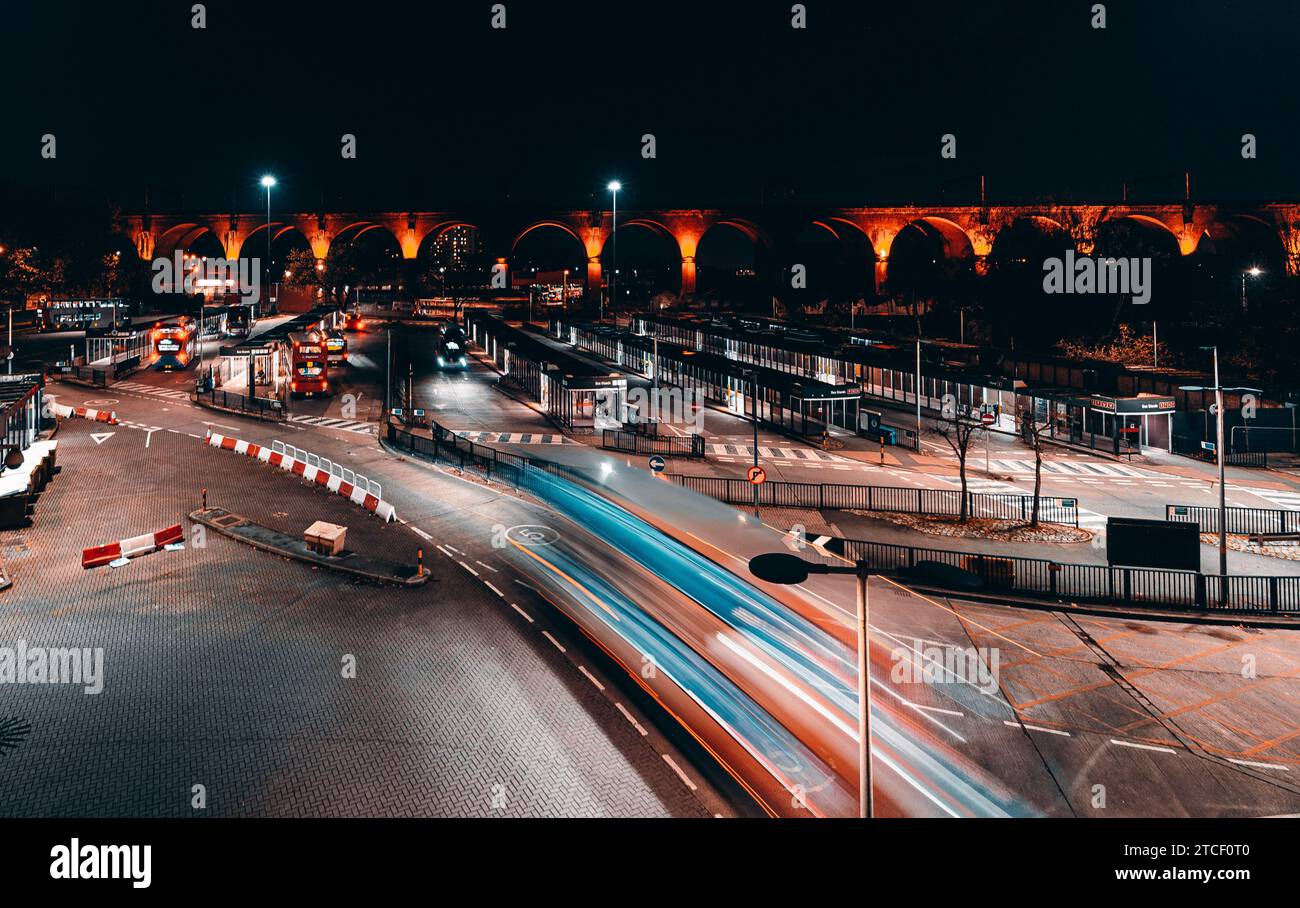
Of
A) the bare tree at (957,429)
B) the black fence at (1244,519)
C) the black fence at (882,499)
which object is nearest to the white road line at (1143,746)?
the bare tree at (957,429)

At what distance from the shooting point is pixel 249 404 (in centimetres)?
5059

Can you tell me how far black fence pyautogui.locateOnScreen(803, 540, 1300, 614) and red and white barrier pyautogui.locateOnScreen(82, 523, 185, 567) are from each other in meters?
18.1

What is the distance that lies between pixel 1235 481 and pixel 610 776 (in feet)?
120

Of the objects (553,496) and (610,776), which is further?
(553,496)

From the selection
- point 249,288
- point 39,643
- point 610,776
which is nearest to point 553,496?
point 39,643

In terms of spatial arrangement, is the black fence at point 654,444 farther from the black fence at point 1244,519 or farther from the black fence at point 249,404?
the black fence at point 1244,519

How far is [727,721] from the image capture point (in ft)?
46.7

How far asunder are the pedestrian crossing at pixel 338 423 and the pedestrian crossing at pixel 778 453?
18.5m

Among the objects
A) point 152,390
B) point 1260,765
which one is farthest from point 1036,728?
point 152,390

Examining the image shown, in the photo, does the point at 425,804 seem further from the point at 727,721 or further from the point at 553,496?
the point at 553,496

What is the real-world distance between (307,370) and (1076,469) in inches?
1878

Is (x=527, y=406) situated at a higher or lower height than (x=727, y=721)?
higher

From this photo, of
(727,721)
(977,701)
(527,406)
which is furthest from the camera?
(527,406)

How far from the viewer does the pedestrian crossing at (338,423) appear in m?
45.7
